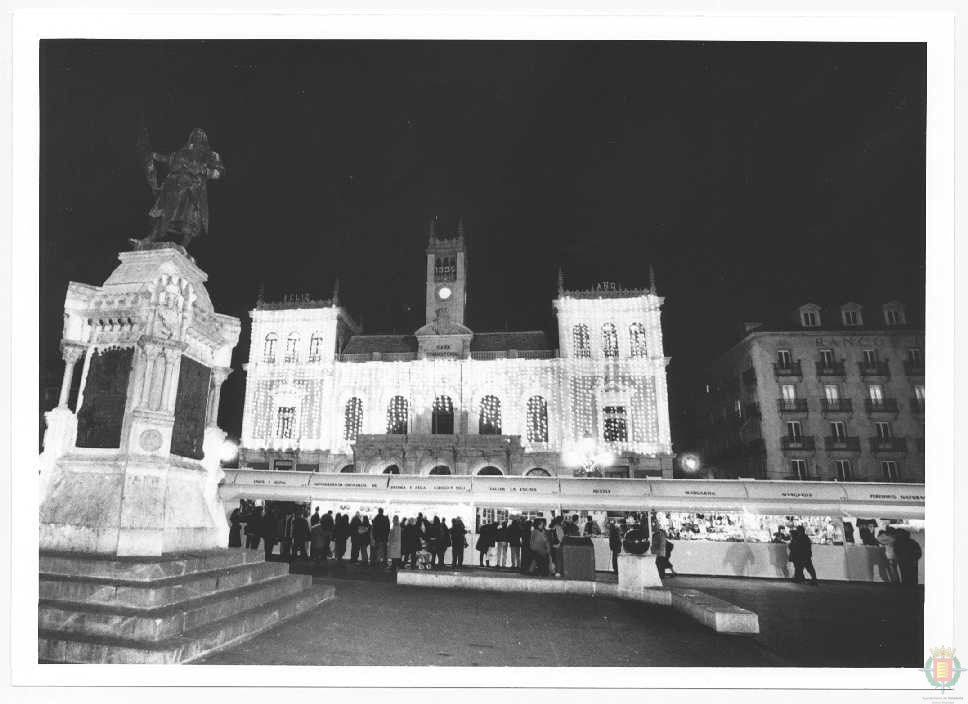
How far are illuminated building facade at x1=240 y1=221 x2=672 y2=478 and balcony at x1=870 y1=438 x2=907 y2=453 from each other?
1084 cm

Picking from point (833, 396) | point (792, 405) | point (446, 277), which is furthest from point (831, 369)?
point (446, 277)

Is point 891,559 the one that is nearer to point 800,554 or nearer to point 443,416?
point 800,554

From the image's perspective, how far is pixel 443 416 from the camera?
34094 millimetres

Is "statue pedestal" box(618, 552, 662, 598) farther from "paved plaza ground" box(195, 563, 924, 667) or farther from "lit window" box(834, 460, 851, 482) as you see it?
"lit window" box(834, 460, 851, 482)

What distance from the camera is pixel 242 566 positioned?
6188 mm

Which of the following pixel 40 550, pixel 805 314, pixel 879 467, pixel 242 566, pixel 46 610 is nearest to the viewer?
pixel 46 610

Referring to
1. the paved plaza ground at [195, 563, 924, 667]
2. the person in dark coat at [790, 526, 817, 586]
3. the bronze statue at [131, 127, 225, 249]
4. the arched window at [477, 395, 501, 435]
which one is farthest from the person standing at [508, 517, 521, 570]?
the arched window at [477, 395, 501, 435]

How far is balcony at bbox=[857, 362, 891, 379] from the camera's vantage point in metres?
31.3

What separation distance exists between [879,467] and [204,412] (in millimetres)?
34343

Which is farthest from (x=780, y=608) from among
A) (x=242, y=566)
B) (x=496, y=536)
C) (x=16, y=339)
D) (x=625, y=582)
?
(x=16, y=339)

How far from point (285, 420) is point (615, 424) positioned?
1982cm

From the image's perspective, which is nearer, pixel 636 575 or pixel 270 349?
pixel 636 575

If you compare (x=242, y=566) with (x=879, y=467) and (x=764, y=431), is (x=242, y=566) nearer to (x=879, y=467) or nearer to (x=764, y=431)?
(x=764, y=431)
